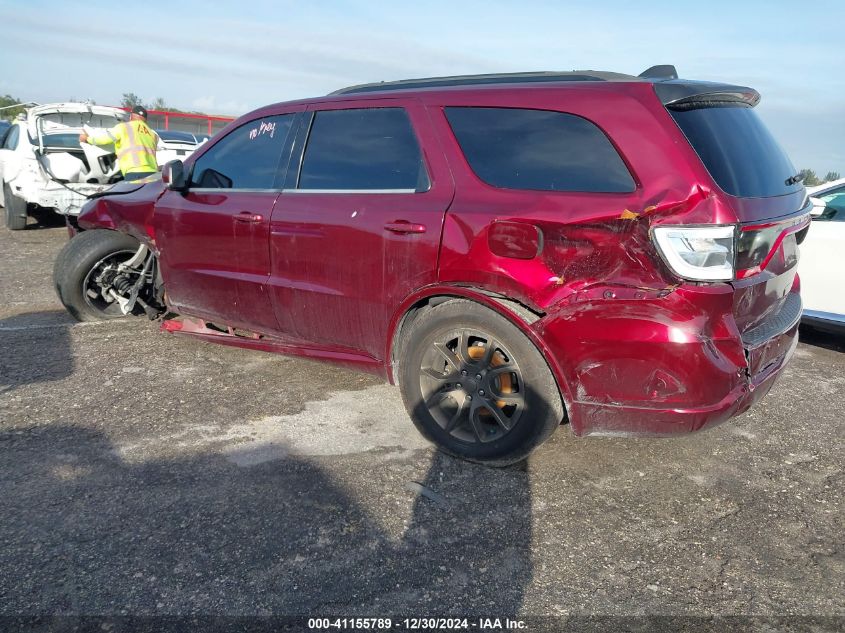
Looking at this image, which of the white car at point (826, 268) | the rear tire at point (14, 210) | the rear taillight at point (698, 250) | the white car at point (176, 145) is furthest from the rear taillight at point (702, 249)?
the white car at point (176, 145)

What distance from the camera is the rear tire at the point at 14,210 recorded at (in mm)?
9820

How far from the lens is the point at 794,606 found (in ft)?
7.86

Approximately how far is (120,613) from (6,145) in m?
10.5

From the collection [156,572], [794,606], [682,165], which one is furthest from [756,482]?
[156,572]

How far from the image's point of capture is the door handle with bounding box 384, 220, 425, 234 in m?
3.24

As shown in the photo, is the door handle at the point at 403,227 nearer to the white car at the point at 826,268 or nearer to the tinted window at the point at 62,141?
the white car at the point at 826,268

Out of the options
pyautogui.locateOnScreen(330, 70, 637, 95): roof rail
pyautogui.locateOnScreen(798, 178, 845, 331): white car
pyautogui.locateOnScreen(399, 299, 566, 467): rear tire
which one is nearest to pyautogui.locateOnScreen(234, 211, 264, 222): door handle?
pyautogui.locateOnScreen(330, 70, 637, 95): roof rail

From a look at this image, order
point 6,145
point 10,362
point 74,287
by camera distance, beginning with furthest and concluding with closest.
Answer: point 6,145
point 74,287
point 10,362

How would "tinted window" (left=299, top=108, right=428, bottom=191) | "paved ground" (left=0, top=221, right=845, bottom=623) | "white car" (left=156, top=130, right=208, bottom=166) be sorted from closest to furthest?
1. "paved ground" (left=0, top=221, right=845, bottom=623)
2. "tinted window" (left=299, top=108, right=428, bottom=191)
3. "white car" (left=156, top=130, right=208, bottom=166)

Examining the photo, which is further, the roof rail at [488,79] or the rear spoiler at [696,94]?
the roof rail at [488,79]

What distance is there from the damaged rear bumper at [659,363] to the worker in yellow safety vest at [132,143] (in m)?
7.50

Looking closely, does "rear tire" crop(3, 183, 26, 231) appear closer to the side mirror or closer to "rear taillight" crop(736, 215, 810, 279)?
the side mirror

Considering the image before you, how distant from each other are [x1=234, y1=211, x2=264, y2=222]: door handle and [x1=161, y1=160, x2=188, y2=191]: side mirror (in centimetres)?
64

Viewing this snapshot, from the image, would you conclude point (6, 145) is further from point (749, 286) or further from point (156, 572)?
point (749, 286)
